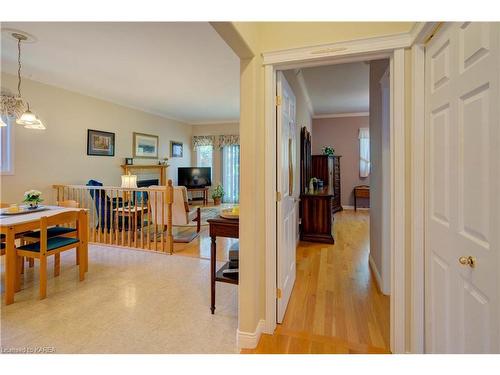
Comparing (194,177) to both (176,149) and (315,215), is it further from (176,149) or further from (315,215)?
(315,215)

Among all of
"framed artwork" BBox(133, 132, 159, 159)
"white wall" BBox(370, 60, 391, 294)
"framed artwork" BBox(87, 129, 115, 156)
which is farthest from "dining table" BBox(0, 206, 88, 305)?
"framed artwork" BBox(133, 132, 159, 159)

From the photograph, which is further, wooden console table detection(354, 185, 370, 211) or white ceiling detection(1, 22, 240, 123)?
wooden console table detection(354, 185, 370, 211)

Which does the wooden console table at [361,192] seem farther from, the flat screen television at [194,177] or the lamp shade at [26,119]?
the lamp shade at [26,119]

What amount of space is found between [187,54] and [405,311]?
11.7ft

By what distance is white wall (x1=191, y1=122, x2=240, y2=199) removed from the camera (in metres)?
8.54

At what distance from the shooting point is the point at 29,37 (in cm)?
292

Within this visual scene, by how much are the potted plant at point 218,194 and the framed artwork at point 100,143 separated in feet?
10.9

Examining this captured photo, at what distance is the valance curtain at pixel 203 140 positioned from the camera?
8680 mm

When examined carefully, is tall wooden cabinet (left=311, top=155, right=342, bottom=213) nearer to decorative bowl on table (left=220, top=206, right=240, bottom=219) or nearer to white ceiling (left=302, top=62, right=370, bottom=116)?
white ceiling (left=302, top=62, right=370, bottom=116)

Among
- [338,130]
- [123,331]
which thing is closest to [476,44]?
[123,331]

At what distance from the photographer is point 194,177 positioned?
8438 mm

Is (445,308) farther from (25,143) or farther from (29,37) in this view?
(25,143)

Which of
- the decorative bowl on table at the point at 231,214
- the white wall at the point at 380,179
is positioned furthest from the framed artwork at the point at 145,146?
the white wall at the point at 380,179

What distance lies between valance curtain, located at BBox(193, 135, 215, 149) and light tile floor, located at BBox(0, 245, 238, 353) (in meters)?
5.96
